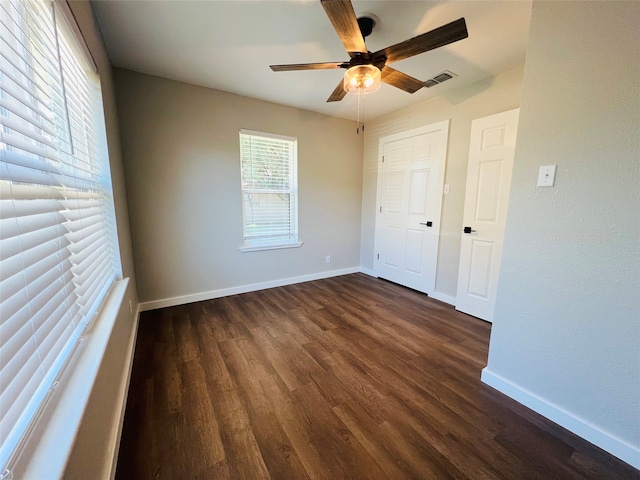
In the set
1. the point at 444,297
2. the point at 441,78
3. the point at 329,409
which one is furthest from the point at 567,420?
the point at 441,78

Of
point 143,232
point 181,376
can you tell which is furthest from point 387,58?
point 143,232

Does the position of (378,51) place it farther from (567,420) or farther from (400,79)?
(567,420)

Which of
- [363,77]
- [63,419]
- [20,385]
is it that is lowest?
Result: [63,419]

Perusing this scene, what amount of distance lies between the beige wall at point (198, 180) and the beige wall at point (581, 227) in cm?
259

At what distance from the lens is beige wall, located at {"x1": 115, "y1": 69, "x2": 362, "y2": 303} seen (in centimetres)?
266

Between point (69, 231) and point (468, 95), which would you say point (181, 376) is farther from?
point (468, 95)

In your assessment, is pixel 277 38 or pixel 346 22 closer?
pixel 346 22

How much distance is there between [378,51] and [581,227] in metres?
1.56

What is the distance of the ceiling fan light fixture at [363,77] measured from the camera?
1778 mm

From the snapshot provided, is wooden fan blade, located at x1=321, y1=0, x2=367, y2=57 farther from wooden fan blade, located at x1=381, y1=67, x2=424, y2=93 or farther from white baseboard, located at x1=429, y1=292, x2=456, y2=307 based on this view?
white baseboard, located at x1=429, y1=292, x2=456, y2=307

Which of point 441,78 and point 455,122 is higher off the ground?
point 441,78

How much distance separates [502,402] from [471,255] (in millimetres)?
1560

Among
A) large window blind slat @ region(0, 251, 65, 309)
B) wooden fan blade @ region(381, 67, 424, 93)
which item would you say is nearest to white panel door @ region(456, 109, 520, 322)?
wooden fan blade @ region(381, 67, 424, 93)

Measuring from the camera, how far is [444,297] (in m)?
3.15
